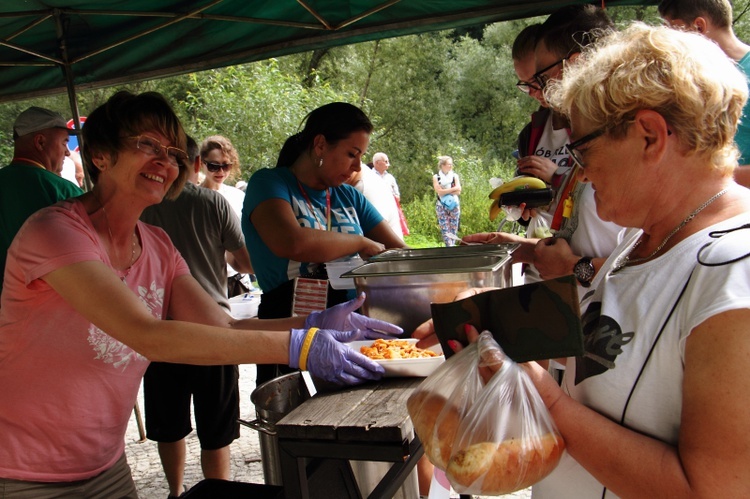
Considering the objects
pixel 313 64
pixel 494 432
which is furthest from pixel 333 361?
pixel 313 64

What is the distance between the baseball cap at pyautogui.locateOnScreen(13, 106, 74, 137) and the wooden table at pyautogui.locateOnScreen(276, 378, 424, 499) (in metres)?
3.23

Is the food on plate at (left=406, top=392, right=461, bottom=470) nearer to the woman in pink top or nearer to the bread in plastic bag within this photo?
the bread in plastic bag

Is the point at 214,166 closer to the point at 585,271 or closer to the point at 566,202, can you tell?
the point at 566,202

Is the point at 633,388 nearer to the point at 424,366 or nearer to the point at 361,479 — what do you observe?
the point at 424,366

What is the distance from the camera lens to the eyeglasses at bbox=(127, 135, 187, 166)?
1998 mm

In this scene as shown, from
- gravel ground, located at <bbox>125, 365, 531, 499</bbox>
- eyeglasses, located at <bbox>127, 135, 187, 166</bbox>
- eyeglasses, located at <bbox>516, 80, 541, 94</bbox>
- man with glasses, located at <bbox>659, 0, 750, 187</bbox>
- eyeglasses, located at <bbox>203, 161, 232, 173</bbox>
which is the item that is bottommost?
gravel ground, located at <bbox>125, 365, 531, 499</bbox>

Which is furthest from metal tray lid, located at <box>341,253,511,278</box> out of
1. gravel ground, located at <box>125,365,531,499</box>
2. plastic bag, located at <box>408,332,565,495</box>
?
gravel ground, located at <box>125,365,531,499</box>

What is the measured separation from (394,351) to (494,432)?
78 centimetres

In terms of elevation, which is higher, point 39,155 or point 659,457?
point 39,155

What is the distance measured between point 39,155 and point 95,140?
2.30 m

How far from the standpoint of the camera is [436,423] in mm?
1146

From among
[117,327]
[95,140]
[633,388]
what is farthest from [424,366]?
[95,140]

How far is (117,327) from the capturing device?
5.42ft

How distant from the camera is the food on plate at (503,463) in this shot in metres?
1.05
